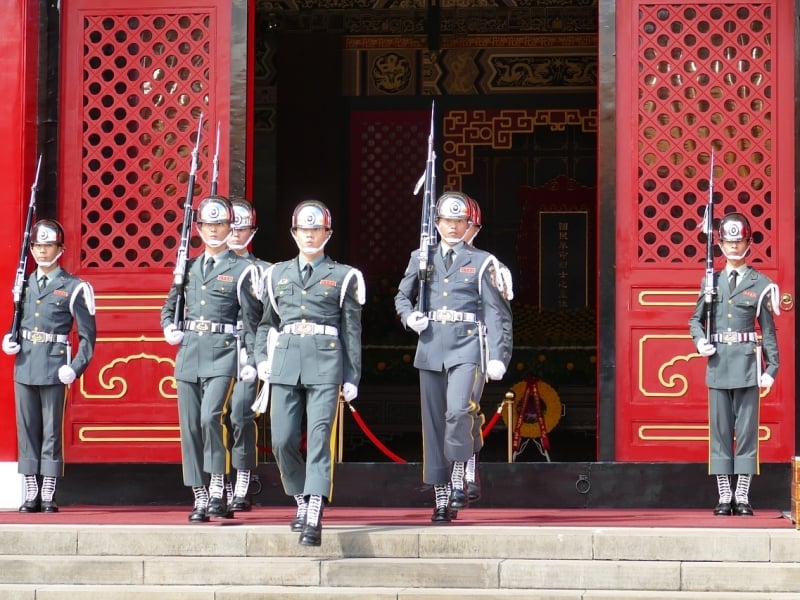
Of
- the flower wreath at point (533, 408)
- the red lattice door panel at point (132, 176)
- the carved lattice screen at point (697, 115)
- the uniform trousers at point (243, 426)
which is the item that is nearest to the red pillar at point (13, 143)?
the red lattice door panel at point (132, 176)

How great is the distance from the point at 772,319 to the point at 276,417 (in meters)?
3.23

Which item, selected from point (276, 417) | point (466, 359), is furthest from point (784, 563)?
point (276, 417)

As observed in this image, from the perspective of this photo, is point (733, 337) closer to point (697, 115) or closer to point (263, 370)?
point (697, 115)

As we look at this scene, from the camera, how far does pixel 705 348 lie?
9.84 metres

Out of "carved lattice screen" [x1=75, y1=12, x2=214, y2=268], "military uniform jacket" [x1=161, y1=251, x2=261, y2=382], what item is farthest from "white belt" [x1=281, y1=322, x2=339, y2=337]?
"carved lattice screen" [x1=75, y1=12, x2=214, y2=268]

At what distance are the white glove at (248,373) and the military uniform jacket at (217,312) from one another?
15 cm

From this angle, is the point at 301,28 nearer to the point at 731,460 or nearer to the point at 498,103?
the point at 498,103

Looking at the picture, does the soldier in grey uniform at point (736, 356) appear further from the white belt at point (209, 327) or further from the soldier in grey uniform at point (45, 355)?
the soldier in grey uniform at point (45, 355)

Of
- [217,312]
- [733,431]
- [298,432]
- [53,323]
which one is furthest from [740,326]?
[53,323]

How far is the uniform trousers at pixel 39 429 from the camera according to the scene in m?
10.2

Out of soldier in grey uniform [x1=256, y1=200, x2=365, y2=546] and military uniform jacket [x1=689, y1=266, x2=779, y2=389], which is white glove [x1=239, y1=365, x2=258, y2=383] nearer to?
soldier in grey uniform [x1=256, y1=200, x2=365, y2=546]

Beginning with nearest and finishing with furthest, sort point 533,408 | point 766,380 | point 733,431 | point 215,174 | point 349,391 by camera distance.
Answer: point 349,391, point 766,380, point 733,431, point 215,174, point 533,408

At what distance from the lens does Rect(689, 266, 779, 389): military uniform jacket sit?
9867 millimetres

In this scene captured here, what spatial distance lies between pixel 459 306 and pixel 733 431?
6.34 ft
